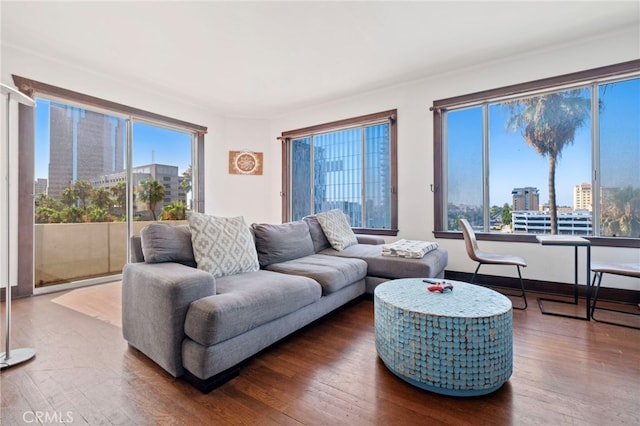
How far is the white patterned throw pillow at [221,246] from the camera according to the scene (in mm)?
2037

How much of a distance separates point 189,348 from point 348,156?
377 centimetres

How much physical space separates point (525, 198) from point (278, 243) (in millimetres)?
2877

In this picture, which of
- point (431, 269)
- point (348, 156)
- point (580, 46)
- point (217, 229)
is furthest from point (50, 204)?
point (580, 46)

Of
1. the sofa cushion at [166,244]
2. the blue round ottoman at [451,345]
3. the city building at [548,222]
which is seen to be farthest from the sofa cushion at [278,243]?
the city building at [548,222]

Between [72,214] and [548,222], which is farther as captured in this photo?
[72,214]

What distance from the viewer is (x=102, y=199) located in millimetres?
3672

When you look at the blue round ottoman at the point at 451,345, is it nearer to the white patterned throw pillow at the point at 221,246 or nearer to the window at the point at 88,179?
the white patterned throw pillow at the point at 221,246

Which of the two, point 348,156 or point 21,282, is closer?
point 21,282

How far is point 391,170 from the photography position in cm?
407

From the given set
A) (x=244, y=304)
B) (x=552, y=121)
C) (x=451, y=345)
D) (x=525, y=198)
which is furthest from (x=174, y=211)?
(x=552, y=121)

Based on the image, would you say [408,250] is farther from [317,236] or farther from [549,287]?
[549,287]

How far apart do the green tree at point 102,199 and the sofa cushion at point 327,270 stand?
264 cm

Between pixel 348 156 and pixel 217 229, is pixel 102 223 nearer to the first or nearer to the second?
pixel 217 229

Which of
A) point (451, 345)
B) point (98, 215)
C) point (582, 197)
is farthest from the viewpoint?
point (98, 215)
